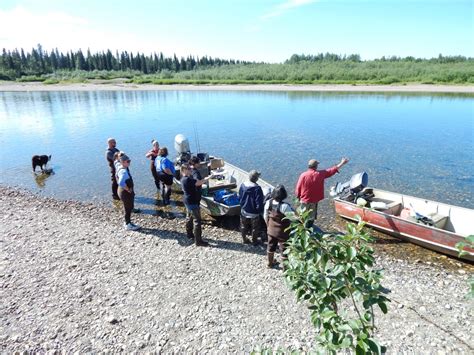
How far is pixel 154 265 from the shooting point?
8609 mm

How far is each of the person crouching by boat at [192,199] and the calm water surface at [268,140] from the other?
5.94 m

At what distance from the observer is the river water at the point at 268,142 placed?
17000 millimetres

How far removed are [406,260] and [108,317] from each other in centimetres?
841

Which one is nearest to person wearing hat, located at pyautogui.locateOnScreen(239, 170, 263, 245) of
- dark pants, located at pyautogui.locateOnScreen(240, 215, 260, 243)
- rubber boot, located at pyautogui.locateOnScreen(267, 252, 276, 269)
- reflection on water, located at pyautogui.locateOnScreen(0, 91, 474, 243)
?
dark pants, located at pyautogui.locateOnScreen(240, 215, 260, 243)

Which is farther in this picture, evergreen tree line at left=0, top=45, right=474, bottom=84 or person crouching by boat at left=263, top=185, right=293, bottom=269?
evergreen tree line at left=0, top=45, right=474, bottom=84

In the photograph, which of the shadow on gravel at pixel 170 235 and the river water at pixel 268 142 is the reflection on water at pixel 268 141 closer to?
the river water at pixel 268 142

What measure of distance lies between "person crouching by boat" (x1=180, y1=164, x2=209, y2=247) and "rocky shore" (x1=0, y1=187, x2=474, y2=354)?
0.46 meters

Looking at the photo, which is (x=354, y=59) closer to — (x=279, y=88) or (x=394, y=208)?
(x=279, y=88)

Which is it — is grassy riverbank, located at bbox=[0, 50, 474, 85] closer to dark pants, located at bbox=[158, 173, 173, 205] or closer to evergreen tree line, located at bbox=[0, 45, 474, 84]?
evergreen tree line, located at bbox=[0, 45, 474, 84]

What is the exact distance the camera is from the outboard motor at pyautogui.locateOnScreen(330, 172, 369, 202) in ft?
40.0

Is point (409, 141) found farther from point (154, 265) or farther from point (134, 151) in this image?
point (154, 265)

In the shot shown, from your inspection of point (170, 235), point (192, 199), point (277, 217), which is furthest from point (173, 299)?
point (170, 235)

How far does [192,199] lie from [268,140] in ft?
62.7

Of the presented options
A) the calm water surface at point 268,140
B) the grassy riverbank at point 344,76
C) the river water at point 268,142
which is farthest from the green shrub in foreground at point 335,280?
the grassy riverbank at point 344,76
